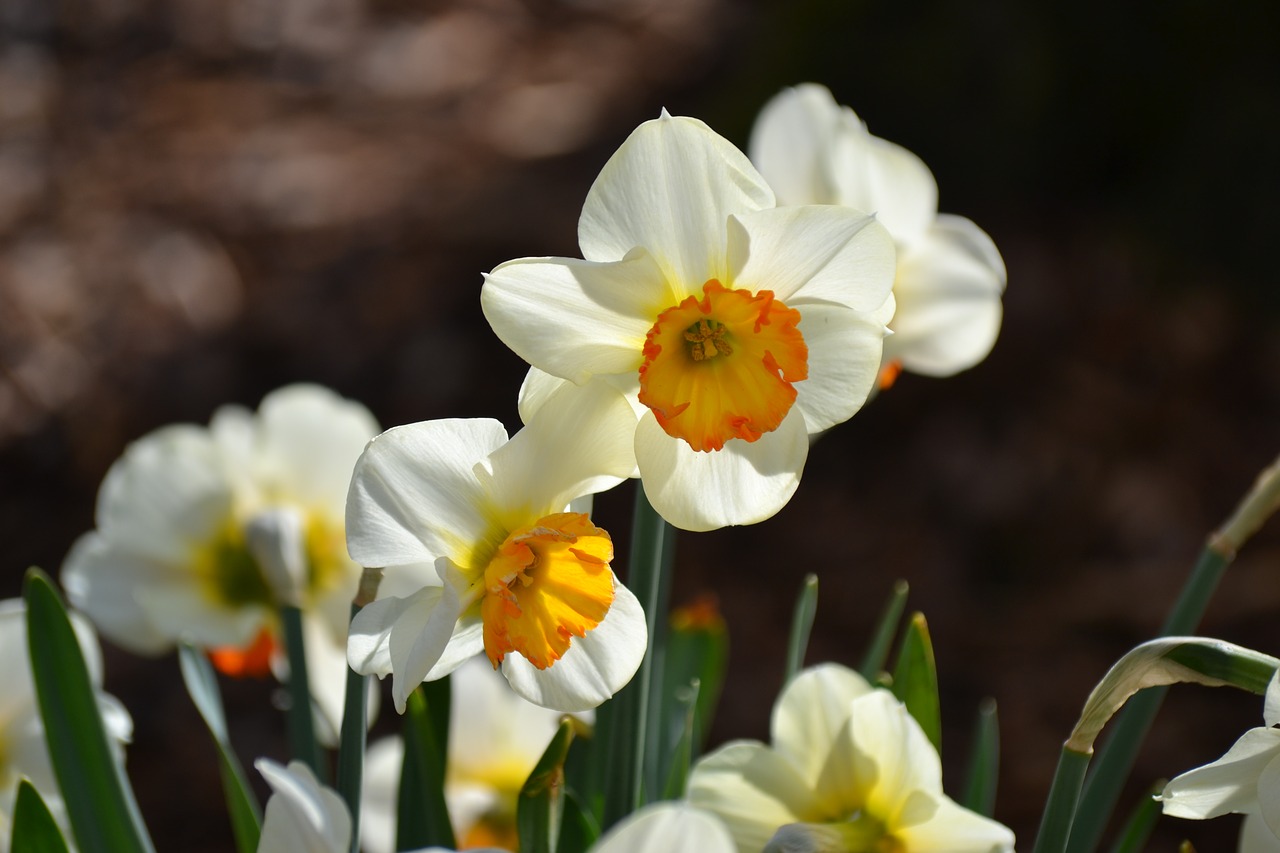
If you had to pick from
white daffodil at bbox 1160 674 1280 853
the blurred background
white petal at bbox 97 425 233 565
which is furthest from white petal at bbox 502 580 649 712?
the blurred background

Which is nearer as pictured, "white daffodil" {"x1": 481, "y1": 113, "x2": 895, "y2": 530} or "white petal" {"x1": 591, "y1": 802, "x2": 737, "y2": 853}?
"white petal" {"x1": 591, "y1": 802, "x2": 737, "y2": 853}

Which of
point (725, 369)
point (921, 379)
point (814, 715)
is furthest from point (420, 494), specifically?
point (921, 379)

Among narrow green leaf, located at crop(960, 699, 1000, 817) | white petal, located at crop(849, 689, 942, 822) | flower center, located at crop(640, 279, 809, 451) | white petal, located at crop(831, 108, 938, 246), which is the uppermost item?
white petal, located at crop(831, 108, 938, 246)

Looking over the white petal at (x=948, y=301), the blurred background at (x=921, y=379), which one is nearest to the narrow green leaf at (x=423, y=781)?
the white petal at (x=948, y=301)

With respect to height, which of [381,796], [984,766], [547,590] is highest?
[547,590]

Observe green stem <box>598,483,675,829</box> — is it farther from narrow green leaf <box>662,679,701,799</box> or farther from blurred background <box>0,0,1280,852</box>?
blurred background <box>0,0,1280,852</box>

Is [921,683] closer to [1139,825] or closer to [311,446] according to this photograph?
[1139,825]

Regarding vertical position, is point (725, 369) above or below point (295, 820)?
above
